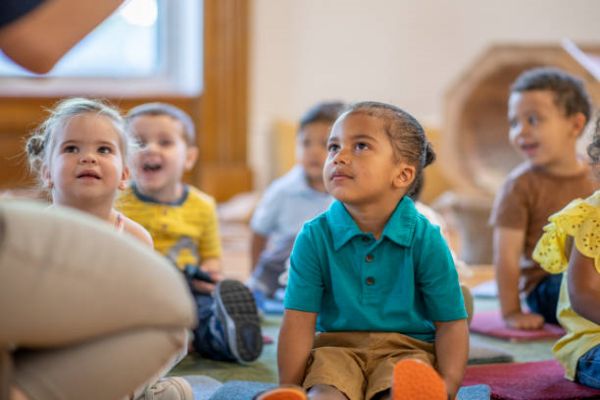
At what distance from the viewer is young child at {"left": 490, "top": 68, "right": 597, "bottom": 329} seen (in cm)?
217

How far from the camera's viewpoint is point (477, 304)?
8.21 ft

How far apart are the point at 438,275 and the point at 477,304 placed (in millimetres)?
1131

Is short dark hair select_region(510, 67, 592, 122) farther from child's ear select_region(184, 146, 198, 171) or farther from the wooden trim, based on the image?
the wooden trim

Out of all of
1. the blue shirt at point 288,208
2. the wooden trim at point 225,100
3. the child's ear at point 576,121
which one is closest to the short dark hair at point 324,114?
the blue shirt at point 288,208

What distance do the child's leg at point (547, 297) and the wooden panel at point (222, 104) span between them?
2.19 m

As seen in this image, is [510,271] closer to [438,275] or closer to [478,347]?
[478,347]

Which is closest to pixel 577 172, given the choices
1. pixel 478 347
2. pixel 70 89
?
pixel 478 347

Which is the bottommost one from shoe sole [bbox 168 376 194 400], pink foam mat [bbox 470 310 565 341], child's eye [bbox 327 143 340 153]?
pink foam mat [bbox 470 310 565 341]

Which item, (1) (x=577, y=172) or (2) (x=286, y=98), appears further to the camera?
(2) (x=286, y=98)

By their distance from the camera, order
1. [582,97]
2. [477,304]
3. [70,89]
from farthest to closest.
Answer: [70,89]
[477,304]
[582,97]

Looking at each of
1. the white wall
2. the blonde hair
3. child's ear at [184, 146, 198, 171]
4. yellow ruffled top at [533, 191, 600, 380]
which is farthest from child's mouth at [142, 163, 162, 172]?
the white wall

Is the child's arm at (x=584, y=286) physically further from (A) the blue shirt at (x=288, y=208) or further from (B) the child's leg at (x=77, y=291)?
(A) the blue shirt at (x=288, y=208)

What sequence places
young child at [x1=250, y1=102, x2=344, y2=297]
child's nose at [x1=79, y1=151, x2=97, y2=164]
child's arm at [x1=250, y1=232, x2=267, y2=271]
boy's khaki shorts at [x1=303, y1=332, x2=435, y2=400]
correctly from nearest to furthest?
1. boy's khaki shorts at [x1=303, y1=332, x2=435, y2=400]
2. child's nose at [x1=79, y1=151, x2=97, y2=164]
3. young child at [x1=250, y1=102, x2=344, y2=297]
4. child's arm at [x1=250, y1=232, x2=267, y2=271]

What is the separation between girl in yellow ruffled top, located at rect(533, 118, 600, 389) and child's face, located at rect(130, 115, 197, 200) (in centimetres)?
91
